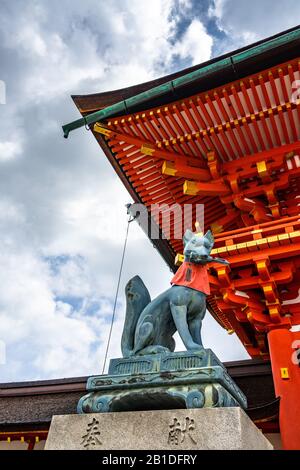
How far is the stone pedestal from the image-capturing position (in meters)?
2.49

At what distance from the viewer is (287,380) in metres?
5.72

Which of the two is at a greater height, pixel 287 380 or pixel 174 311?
pixel 287 380

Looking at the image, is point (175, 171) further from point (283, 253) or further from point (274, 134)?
point (283, 253)

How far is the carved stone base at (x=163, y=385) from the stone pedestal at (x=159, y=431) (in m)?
0.11

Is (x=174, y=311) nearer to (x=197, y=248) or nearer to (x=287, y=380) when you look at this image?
(x=197, y=248)

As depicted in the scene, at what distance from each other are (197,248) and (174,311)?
0.64 m

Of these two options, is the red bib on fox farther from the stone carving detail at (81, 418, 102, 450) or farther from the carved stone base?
the stone carving detail at (81, 418, 102, 450)

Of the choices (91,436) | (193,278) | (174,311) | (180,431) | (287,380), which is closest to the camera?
(180,431)

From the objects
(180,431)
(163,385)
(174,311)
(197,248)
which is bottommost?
(180,431)

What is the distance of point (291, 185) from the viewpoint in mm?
7609

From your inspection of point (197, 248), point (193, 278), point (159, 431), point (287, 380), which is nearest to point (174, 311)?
point (193, 278)

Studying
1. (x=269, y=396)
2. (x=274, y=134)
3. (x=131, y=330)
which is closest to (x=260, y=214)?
(x=274, y=134)

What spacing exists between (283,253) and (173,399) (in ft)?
13.2

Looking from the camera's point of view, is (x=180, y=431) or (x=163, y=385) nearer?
(x=180, y=431)
